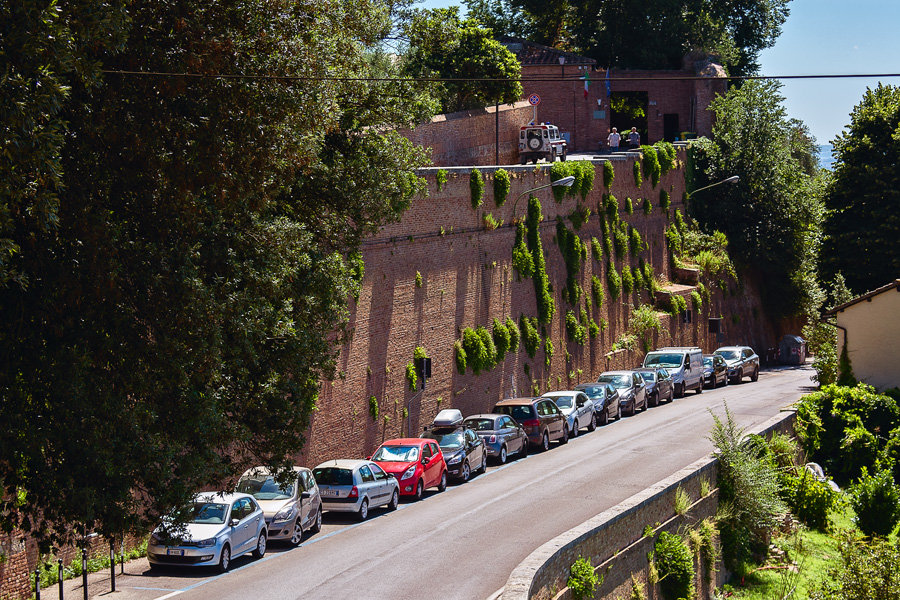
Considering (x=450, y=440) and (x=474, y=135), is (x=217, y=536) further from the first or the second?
(x=474, y=135)

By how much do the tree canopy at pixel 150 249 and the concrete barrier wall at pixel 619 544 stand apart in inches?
188

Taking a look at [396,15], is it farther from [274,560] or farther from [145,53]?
[274,560]

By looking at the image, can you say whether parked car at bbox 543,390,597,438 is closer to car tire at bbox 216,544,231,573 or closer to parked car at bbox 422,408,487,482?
parked car at bbox 422,408,487,482

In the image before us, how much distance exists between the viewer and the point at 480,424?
32062 millimetres

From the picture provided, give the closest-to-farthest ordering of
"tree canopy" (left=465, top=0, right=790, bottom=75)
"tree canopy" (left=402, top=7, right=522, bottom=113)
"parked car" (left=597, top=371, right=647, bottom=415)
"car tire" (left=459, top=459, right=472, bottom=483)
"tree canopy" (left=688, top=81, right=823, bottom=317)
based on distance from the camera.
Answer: "car tire" (left=459, top=459, right=472, bottom=483)
"parked car" (left=597, top=371, right=647, bottom=415)
"tree canopy" (left=402, top=7, right=522, bottom=113)
"tree canopy" (left=688, top=81, right=823, bottom=317)
"tree canopy" (left=465, top=0, right=790, bottom=75)

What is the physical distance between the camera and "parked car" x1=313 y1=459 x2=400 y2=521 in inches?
949

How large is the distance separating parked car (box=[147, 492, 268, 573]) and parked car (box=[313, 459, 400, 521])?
130 inches

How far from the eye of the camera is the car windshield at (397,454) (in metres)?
27.1

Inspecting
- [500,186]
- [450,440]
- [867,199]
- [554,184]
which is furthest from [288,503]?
[867,199]

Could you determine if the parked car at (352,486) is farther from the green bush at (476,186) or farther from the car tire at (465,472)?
the green bush at (476,186)

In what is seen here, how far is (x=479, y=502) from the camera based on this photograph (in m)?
25.4

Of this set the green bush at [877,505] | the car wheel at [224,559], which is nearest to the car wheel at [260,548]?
the car wheel at [224,559]

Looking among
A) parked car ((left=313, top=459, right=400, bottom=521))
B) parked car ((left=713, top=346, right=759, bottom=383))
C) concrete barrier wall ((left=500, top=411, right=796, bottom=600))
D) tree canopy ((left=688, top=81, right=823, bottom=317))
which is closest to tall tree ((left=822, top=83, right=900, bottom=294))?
parked car ((left=713, top=346, right=759, bottom=383))

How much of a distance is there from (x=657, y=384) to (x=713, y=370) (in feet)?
21.4
